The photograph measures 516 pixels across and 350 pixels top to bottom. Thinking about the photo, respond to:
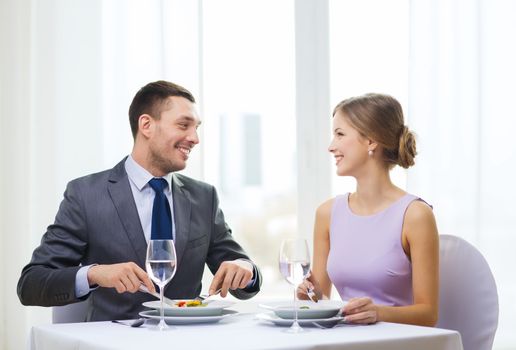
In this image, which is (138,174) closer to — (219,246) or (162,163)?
(162,163)

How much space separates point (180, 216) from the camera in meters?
2.58

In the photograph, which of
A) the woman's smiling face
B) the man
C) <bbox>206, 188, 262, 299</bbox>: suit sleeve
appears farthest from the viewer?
<bbox>206, 188, 262, 299</bbox>: suit sleeve

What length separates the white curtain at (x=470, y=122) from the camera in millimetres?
3520

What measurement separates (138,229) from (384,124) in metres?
0.82

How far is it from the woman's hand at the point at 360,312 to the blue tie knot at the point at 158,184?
0.88 meters

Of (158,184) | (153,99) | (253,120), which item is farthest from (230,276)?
(253,120)

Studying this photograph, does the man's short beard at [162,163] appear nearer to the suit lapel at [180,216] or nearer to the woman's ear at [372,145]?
the suit lapel at [180,216]

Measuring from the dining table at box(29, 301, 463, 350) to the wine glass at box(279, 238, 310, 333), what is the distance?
0.37 feet

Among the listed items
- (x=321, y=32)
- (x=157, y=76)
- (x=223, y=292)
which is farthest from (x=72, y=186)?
(x=321, y=32)

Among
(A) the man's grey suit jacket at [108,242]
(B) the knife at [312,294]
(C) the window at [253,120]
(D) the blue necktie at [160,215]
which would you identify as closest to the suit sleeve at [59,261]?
(A) the man's grey suit jacket at [108,242]

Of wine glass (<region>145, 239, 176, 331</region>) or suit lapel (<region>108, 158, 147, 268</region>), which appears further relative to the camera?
suit lapel (<region>108, 158, 147, 268</region>)

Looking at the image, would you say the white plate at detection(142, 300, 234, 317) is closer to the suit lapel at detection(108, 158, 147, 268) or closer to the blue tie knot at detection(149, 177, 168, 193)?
the suit lapel at detection(108, 158, 147, 268)

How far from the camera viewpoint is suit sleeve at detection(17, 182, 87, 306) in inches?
88.8

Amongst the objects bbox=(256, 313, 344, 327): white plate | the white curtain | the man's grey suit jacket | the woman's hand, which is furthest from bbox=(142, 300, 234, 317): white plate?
the white curtain
